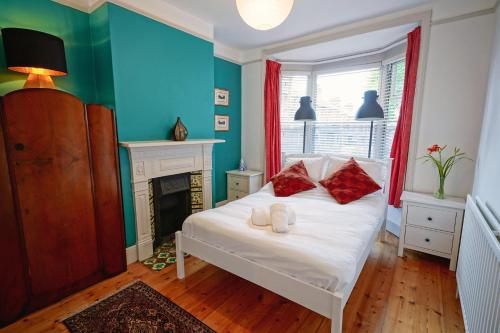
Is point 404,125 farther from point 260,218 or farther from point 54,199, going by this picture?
point 54,199

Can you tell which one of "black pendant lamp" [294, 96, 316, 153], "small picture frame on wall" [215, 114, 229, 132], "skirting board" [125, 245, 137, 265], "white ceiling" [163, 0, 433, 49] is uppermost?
"white ceiling" [163, 0, 433, 49]

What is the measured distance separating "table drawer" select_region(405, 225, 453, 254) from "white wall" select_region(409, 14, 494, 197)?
52 cm

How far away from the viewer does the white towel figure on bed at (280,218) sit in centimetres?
177

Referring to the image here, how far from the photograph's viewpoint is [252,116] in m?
4.05

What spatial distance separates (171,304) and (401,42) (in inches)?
151

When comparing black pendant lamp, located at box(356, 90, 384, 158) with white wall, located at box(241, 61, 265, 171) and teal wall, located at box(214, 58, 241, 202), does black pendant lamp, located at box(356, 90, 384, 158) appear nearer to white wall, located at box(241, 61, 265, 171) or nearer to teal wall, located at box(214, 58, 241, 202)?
white wall, located at box(241, 61, 265, 171)

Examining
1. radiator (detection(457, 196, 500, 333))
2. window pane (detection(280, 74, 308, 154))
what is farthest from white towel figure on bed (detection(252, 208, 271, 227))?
window pane (detection(280, 74, 308, 154))

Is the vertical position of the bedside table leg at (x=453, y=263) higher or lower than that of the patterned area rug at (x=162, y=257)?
higher

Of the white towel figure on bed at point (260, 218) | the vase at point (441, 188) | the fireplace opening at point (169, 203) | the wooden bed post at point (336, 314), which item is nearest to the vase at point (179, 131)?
the fireplace opening at point (169, 203)

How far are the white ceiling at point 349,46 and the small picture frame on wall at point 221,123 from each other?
130 centimetres

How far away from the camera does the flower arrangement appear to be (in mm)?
2391

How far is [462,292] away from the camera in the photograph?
5.69 feet

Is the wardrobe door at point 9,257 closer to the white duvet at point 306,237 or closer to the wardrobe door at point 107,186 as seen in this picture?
the wardrobe door at point 107,186

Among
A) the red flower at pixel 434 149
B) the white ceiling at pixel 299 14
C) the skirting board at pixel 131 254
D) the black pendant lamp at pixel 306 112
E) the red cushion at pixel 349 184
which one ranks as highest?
the white ceiling at pixel 299 14
